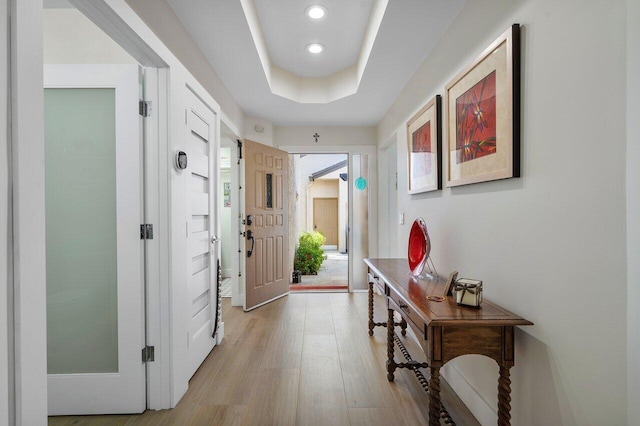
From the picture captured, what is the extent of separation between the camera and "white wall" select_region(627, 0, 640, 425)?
90 cm

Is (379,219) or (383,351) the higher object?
(379,219)

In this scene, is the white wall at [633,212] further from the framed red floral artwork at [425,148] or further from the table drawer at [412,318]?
the framed red floral artwork at [425,148]

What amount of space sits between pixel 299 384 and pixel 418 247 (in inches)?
48.8

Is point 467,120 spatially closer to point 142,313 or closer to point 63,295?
point 142,313

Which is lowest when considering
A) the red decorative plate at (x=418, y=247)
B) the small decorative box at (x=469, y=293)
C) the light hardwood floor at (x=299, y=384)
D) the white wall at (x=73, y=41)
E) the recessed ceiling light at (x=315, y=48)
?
the light hardwood floor at (x=299, y=384)

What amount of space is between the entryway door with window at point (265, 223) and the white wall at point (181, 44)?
0.71m

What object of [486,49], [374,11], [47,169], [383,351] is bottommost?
[383,351]

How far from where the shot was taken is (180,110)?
6.94ft

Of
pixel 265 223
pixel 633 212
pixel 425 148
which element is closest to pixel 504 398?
pixel 633 212

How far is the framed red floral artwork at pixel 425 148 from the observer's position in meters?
2.36

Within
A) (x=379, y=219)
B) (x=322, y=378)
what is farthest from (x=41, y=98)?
(x=379, y=219)

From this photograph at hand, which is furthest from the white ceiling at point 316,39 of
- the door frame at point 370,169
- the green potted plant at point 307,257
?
the green potted plant at point 307,257

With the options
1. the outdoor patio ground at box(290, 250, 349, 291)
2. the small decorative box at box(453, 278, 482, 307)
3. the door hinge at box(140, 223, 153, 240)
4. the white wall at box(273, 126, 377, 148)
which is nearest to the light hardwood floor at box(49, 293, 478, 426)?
the small decorative box at box(453, 278, 482, 307)

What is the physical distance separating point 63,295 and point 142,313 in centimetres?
45
